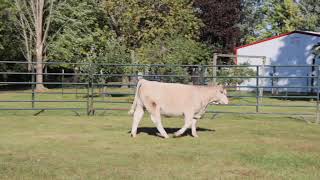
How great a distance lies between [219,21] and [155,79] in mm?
26539

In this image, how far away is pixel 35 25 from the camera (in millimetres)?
36000

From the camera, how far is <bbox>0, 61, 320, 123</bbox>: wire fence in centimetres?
1688

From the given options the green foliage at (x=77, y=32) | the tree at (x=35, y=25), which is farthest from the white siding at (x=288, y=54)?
A: the tree at (x=35, y=25)

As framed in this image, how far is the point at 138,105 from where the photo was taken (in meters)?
11.2

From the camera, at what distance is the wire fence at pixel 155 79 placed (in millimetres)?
16875

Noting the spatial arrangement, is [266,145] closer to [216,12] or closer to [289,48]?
[289,48]

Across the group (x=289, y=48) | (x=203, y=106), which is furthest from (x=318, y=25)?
(x=203, y=106)

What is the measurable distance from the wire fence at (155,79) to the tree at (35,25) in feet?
12.5

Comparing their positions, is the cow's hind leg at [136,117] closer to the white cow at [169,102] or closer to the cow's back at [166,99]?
the white cow at [169,102]

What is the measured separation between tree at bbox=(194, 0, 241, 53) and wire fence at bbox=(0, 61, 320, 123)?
11805mm

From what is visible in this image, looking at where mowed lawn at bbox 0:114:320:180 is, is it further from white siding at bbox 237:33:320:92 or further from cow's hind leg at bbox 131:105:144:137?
white siding at bbox 237:33:320:92

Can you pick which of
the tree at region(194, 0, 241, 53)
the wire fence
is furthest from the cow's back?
the tree at region(194, 0, 241, 53)

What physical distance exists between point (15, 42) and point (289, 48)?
20.2 meters

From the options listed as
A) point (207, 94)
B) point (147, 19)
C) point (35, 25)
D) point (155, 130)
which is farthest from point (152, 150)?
point (147, 19)
